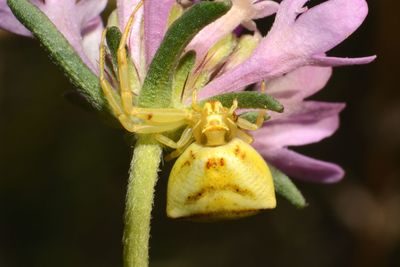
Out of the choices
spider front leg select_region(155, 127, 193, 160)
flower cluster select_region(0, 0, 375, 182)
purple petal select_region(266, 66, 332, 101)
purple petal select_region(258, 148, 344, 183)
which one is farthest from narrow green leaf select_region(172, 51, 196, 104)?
purple petal select_region(258, 148, 344, 183)

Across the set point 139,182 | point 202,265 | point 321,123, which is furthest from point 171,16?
point 202,265

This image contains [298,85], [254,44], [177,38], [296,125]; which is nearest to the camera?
[177,38]

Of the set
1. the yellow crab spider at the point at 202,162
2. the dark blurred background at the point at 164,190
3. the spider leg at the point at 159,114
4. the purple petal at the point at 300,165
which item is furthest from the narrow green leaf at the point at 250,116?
the dark blurred background at the point at 164,190

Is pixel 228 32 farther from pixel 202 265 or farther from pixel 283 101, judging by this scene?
pixel 202 265

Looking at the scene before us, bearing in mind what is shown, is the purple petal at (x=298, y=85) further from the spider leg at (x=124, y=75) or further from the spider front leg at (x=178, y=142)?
the spider leg at (x=124, y=75)

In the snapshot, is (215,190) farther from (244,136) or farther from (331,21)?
(331,21)

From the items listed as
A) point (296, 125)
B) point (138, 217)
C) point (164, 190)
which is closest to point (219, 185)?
point (138, 217)

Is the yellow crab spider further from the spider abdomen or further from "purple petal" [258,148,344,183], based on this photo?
"purple petal" [258,148,344,183]
